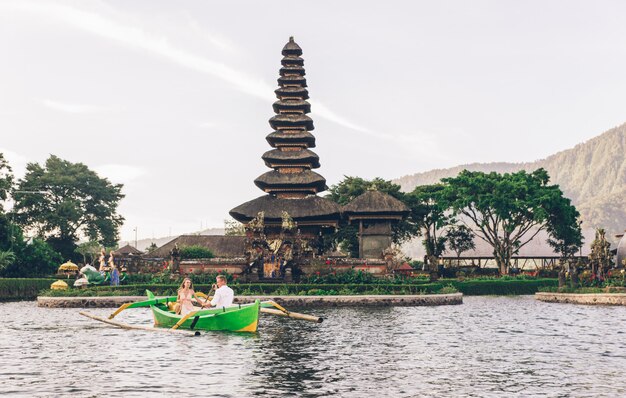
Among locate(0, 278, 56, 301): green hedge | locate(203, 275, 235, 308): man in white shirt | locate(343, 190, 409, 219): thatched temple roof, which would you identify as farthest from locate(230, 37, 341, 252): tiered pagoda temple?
locate(203, 275, 235, 308): man in white shirt

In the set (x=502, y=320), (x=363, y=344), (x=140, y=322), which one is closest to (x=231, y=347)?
(x=363, y=344)

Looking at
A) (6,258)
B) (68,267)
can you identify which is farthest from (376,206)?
(6,258)

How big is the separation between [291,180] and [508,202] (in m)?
23.5

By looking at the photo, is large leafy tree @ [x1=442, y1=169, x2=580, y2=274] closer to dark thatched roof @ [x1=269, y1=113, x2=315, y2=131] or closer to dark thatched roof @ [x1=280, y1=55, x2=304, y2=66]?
dark thatched roof @ [x1=269, y1=113, x2=315, y2=131]

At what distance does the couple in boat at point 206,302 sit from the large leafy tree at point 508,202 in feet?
191

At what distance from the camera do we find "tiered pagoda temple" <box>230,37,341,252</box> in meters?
86.7

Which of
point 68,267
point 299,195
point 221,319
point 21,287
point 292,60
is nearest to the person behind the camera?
point 221,319

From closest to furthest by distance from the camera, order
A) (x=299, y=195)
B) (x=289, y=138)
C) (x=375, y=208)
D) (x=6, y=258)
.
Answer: (x=6, y=258) < (x=375, y=208) < (x=299, y=195) < (x=289, y=138)

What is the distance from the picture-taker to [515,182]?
92438mm

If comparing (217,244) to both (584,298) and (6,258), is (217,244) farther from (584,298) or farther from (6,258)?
(584,298)

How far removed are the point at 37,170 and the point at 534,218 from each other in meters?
70.1

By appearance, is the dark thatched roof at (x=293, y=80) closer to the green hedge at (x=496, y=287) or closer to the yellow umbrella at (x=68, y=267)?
the yellow umbrella at (x=68, y=267)

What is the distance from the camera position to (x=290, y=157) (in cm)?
9112

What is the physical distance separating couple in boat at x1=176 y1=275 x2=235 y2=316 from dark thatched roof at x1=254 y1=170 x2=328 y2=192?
51927mm
